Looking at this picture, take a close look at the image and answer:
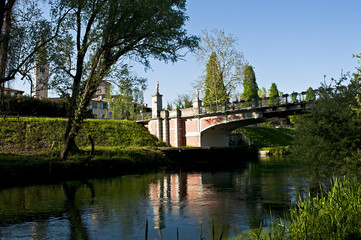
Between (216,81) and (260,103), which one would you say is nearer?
(260,103)

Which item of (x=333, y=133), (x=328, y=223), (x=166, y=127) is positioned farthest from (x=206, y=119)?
(x=328, y=223)

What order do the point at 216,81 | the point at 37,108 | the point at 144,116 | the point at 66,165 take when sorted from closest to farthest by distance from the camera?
1. the point at 66,165
2. the point at 216,81
3. the point at 37,108
4. the point at 144,116

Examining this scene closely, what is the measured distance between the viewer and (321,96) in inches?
437

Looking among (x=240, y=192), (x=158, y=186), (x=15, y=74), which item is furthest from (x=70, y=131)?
(x=240, y=192)

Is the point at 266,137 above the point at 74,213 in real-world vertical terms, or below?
above

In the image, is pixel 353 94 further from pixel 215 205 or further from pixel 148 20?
pixel 148 20

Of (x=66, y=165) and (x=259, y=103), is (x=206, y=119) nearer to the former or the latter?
(x=259, y=103)

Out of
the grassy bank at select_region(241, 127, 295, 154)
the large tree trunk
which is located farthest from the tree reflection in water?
the grassy bank at select_region(241, 127, 295, 154)

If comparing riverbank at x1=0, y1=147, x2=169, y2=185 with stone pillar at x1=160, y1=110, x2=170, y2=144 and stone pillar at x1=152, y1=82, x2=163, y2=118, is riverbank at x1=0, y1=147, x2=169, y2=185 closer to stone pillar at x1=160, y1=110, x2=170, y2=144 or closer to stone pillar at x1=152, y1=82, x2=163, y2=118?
stone pillar at x1=160, y1=110, x2=170, y2=144

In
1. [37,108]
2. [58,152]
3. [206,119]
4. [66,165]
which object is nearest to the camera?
[66,165]

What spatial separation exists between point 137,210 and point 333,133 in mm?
6620

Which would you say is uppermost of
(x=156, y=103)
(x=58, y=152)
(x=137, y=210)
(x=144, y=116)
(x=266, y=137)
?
(x=156, y=103)

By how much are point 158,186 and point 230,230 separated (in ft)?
28.6

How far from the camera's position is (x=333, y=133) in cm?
988
